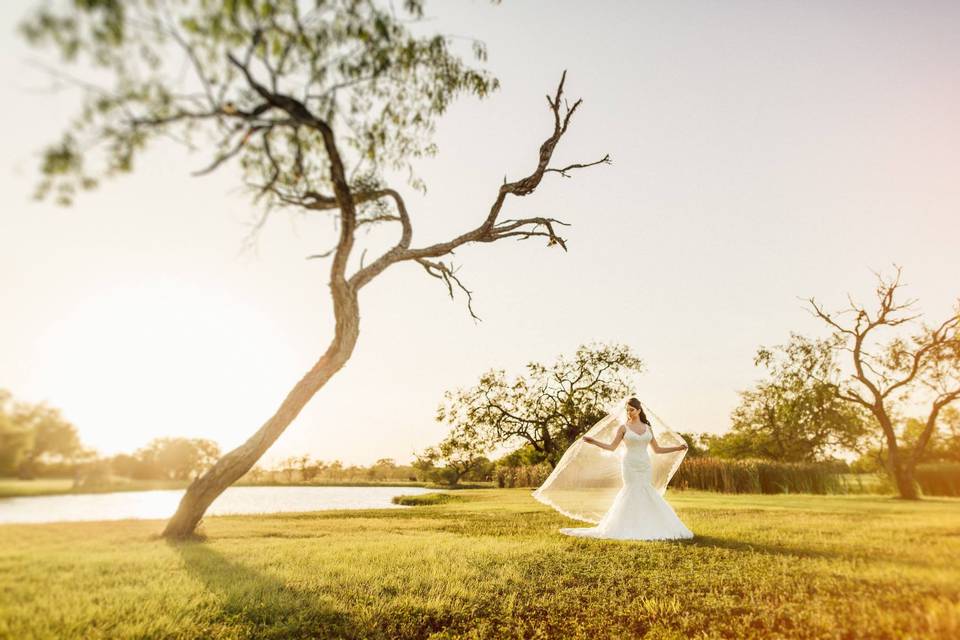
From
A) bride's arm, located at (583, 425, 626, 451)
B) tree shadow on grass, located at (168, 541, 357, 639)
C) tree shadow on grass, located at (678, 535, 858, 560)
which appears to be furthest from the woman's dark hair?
tree shadow on grass, located at (168, 541, 357, 639)

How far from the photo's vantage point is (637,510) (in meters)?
9.13

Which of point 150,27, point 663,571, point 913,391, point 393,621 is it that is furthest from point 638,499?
point 913,391

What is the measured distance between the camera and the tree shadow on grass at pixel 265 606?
13.0 ft

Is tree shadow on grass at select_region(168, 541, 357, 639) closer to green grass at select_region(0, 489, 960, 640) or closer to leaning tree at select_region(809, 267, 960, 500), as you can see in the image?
green grass at select_region(0, 489, 960, 640)

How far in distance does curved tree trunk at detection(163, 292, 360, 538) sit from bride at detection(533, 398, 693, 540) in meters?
5.58

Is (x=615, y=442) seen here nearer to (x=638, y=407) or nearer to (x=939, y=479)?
(x=638, y=407)

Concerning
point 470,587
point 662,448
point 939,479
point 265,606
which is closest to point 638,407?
point 662,448

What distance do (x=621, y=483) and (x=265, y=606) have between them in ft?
27.2

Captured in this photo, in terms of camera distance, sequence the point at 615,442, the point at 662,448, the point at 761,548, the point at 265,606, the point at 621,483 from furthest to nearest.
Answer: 1. the point at 621,483
2. the point at 662,448
3. the point at 615,442
4. the point at 761,548
5. the point at 265,606

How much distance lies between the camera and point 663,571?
596 centimetres

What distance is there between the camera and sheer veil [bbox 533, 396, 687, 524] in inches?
419

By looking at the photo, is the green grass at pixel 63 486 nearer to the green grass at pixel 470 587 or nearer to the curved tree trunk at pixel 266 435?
the green grass at pixel 470 587

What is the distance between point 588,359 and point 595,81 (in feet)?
98.3

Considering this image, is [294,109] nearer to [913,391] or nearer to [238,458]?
[238,458]
